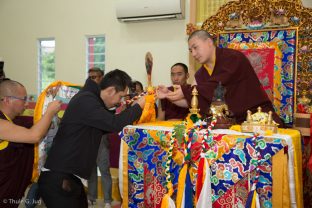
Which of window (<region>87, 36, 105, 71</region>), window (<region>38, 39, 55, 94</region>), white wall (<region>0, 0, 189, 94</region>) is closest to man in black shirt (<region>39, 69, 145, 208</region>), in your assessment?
white wall (<region>0, 0, 189, 94</region>)

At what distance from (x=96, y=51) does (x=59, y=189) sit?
3905 millimetres

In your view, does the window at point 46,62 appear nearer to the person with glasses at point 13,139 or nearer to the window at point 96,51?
the window at point 96,51

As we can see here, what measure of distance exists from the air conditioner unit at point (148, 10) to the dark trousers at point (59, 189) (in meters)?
3.19

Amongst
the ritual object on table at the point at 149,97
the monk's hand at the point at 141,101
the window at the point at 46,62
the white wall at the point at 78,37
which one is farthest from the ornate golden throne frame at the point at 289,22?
the window at the point at 46,62

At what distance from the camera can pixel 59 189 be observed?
1799 mm

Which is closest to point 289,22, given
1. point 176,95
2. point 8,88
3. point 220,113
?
point 176,95

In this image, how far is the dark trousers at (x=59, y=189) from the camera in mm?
1797

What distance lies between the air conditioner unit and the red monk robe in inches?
95.2

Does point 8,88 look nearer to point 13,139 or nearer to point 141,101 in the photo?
point 13,139

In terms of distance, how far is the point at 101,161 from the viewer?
298cm

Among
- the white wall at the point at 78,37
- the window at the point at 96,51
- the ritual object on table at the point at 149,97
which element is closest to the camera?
the ritual object on table at the point at 149,97

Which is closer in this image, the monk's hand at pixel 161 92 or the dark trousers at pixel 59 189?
the dark trousers at pixel 59 189

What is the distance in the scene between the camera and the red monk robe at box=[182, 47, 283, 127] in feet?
6.89

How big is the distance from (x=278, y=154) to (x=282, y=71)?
180cm
